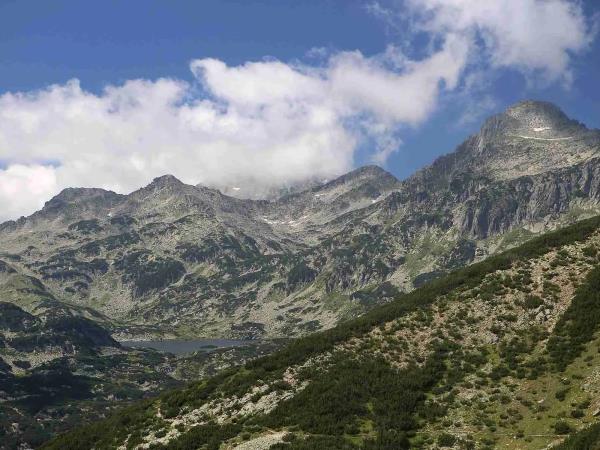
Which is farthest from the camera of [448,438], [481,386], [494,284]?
[494,284]

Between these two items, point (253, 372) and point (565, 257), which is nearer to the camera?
point (253, 372)

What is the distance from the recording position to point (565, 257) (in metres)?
78.4

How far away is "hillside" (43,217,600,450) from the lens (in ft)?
170

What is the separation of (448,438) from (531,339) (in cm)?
2026

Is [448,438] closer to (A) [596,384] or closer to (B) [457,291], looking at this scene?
(A) [596,384]

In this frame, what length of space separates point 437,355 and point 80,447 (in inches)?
1674

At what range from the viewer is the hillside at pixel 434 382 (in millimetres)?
51781

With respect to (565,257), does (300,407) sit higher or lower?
lower

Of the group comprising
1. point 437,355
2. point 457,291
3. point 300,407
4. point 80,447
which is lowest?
point 80,447

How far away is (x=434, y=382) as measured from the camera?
60781 mm

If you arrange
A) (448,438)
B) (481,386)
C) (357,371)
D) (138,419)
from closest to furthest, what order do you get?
(448,438) < (481,386) < (357,371) < (138,419)

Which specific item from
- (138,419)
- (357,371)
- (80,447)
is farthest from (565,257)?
(80,447)

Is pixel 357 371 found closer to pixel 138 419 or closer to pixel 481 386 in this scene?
pixel 481 386

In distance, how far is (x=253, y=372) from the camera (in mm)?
71875
